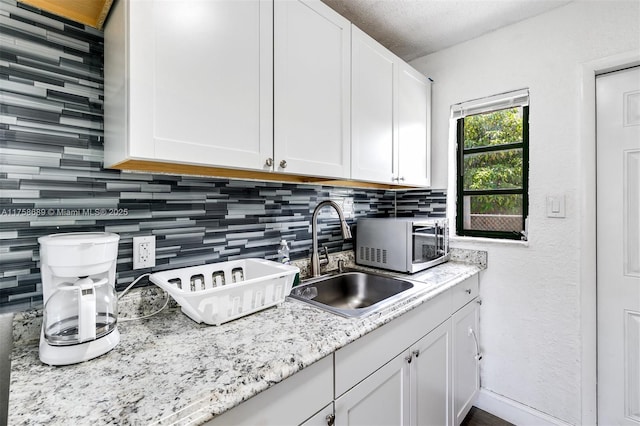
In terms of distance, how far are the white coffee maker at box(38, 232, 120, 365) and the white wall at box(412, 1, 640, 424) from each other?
2.01 m

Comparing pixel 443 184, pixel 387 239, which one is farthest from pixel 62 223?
pixel 443 184

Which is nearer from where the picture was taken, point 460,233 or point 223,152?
point 223,152

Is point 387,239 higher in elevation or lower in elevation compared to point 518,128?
lower

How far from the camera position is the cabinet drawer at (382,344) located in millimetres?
966

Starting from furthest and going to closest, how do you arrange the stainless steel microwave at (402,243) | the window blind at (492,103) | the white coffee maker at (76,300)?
the window blind at (492,103) < the stainless steel microwave at (402,243) < the white coffee maker at (76,300)

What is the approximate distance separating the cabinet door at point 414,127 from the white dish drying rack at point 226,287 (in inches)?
40.6

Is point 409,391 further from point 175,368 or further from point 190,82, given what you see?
point 190,82

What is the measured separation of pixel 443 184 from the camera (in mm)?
2137

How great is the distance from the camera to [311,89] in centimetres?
129

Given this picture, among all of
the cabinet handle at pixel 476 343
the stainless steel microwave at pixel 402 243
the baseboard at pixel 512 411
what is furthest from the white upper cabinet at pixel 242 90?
the baseboard at pixel 512 411

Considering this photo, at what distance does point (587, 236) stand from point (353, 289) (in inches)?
50.5

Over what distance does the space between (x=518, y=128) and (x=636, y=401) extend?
5.21 ft

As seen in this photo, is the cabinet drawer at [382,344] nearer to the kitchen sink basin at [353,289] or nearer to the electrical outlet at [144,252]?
the kitchen sink basin at [353,289]

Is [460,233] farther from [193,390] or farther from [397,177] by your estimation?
[193,390]
